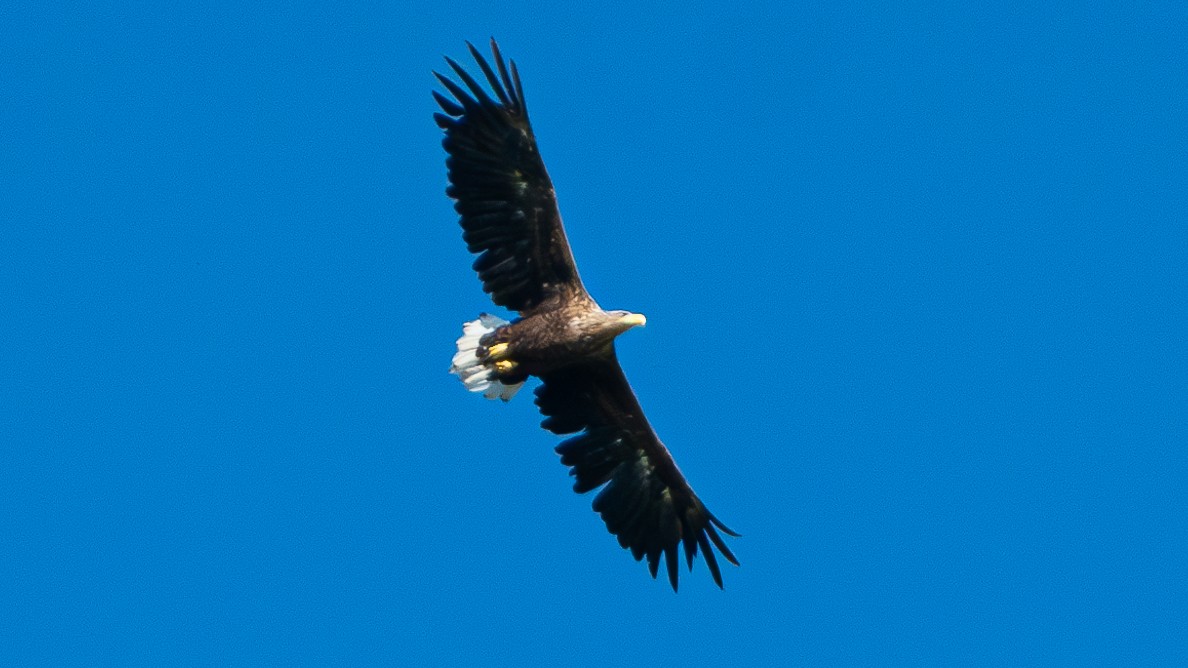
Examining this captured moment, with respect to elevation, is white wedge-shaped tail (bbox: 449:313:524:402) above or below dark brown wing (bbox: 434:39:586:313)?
below

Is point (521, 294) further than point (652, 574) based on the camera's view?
No

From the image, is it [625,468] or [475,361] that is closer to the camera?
[475,361]

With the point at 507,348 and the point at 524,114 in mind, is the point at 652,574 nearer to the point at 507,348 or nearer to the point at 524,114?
the point at 507,348

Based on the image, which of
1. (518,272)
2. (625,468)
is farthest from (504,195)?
(625,468)

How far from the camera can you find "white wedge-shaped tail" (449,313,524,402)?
56.0 ft

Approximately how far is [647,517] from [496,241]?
2990 mm

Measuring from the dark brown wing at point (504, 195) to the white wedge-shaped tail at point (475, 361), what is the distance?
22cm

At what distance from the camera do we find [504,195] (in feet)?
55.7

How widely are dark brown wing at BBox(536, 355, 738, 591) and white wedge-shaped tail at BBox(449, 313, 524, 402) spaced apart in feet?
1.99

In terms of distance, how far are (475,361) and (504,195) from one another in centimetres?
141

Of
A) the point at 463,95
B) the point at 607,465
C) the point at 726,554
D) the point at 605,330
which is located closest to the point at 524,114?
the point at 463,95

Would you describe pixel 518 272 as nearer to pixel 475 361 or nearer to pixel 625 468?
pixel 475 361

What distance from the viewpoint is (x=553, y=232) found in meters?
17.0

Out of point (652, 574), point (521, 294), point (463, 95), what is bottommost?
point (652, 574)
